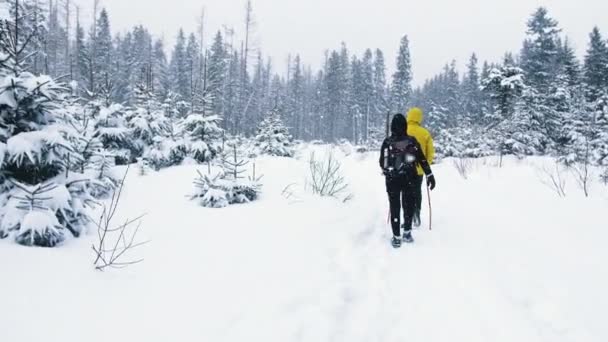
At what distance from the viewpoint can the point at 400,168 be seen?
5387mm

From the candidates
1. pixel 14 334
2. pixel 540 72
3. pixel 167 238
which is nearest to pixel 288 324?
pixel 14 334

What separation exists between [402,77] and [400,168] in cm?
4706

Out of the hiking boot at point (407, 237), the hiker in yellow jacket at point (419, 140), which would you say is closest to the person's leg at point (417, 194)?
the hiker in yellow jacket at point (419, 140)

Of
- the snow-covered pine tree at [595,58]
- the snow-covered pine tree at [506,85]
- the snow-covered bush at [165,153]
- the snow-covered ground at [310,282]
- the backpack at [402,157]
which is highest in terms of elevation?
the snow-covered pine tree at [595,58]

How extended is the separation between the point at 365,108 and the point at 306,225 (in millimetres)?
53498

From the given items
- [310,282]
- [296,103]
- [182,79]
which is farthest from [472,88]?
[310,282]

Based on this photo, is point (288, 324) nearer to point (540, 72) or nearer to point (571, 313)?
point (571, 313)

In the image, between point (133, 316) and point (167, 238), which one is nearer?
point (133, 316)

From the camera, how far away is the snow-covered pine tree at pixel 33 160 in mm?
3443

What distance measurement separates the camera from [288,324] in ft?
9.65

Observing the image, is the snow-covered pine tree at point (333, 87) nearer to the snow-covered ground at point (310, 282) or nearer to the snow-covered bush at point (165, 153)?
the snow-covered bush at point (165, 153)

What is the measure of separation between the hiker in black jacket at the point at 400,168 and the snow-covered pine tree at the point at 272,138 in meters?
11.4

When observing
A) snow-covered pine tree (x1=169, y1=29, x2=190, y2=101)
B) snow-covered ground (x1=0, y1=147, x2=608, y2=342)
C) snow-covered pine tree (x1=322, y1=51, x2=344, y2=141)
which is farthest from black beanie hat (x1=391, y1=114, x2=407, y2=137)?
snow-covered pine tree (x1=322, y1=51, x2=344, y2=141)

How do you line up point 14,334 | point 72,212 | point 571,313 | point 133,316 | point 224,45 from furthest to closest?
1. point 224,45
2. point 72,212
3. point 571,313
4. point 133,316
5. point 14,334
